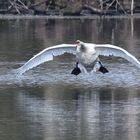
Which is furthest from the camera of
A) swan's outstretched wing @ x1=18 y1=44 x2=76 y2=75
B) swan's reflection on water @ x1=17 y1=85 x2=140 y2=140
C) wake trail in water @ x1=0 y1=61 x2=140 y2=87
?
wake trail in water @ x1=0 y1=61 x2=140 y2=87

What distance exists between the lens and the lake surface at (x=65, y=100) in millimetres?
12250

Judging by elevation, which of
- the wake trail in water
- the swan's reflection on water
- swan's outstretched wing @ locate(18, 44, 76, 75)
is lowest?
the wake trail in water

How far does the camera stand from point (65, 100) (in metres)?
15.5

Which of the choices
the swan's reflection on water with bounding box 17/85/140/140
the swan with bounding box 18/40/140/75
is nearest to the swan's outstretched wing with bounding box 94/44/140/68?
the swan with bounding box 18/40/140/75

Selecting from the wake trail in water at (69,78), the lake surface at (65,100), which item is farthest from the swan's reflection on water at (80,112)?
the wake trail in water at (69,78)

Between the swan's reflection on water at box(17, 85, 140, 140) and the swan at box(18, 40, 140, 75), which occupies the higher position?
the swan at box(18, 40, 140, 75)

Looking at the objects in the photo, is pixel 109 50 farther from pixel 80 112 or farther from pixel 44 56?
pixel 80 112

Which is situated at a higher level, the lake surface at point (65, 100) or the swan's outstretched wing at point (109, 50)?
the swan's outstretched wing at point (109, 50)

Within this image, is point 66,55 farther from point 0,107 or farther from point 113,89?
point 0,107

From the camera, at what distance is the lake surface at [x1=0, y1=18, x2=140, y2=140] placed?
12250mm

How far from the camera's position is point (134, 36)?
105 feet

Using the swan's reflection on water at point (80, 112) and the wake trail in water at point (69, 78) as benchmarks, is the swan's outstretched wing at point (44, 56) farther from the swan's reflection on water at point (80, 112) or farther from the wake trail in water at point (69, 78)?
the swan's reflection on water at point (80, 112)

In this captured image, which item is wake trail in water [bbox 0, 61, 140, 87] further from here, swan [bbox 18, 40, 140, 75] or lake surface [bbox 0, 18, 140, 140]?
swan [bbox 18, 40, 140, 75]

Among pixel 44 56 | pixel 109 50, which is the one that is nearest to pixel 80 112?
pixel 44 56
